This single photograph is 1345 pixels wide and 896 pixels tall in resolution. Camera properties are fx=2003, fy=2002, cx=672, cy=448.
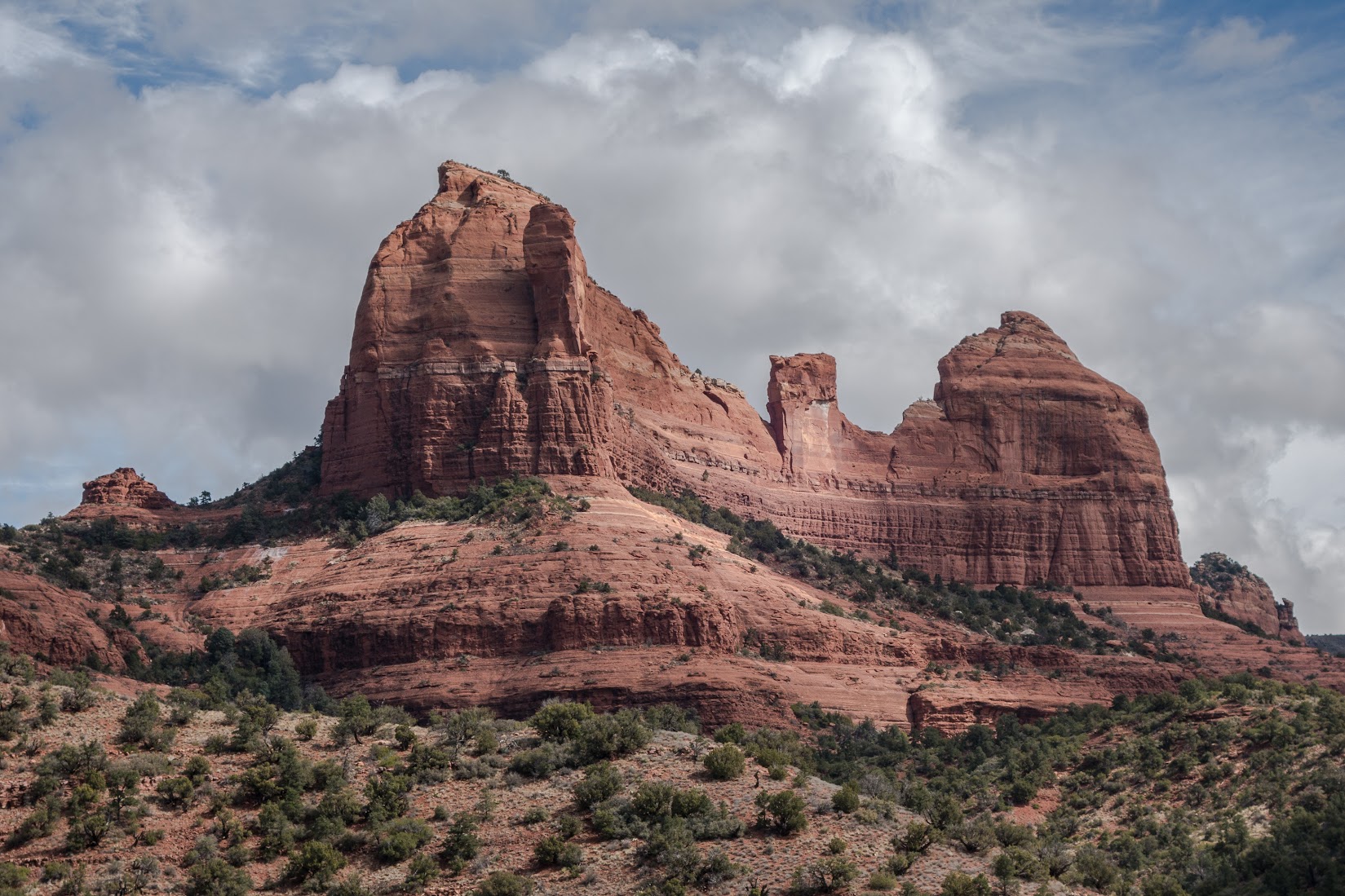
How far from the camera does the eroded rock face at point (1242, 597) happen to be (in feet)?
513

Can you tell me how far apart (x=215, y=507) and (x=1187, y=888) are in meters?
68.4

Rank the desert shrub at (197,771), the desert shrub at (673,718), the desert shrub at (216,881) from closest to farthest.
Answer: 1. the desert shrub at (216,881)
2. the desert shrub at (197,771)
3. the desert shrub at (673,718)

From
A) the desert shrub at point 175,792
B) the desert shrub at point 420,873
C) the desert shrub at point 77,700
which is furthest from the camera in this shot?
the desert shrub at point 77,700

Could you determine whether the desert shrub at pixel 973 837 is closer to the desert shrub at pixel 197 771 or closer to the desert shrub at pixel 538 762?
the desert shrub at pixel 538 762

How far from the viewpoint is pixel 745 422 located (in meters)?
140

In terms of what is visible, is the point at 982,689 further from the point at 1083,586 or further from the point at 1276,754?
the point at 1083,586

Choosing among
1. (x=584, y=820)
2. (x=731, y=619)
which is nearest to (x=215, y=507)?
(x=731, y=619)

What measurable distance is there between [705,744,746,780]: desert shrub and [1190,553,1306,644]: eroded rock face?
9855 centimetres

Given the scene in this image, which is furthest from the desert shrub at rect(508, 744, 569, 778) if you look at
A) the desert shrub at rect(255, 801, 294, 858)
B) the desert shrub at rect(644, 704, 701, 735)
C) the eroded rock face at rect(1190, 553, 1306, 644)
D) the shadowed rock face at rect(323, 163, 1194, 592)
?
the eroded rock face at rect(1190, 553, 1306, 644)

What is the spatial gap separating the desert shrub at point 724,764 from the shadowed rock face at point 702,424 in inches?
1865

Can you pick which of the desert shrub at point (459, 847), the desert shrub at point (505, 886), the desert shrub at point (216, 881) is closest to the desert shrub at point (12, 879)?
the desert shrub at point (216, 881)

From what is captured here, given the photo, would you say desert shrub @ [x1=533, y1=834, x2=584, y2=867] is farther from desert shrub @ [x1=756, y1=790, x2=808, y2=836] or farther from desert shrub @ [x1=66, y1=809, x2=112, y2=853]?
desert shrub @ [x1=66, y1=809, x2=112, y2=853]

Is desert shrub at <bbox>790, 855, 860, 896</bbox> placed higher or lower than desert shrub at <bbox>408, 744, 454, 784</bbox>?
lower

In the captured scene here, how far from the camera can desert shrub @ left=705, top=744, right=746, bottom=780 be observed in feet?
185
